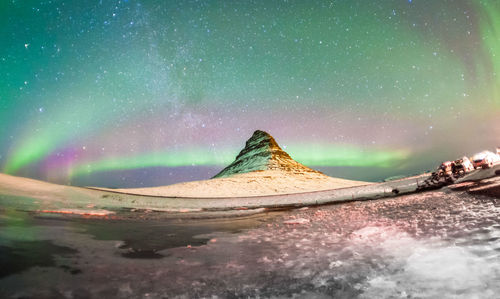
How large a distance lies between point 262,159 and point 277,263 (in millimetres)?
93433

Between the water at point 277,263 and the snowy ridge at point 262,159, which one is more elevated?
the snowy ridge at point 262,159

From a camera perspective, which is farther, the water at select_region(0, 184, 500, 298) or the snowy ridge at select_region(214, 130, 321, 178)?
the snowy ridge at select_region(214, 130, 321, 178)

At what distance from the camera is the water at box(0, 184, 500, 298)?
2227mm

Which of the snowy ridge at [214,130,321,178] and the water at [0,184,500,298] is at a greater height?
the snowy ridge at [214,130,321,178]

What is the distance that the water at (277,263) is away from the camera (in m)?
2.23

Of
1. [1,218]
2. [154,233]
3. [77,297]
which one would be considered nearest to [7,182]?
[1,218]

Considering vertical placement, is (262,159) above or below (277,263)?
above

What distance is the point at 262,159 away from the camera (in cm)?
9644

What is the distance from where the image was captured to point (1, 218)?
495 centimetres

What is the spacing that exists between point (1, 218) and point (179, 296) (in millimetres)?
5266

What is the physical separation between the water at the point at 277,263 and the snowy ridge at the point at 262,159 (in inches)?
2952

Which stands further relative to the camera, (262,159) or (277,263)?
(262,159)

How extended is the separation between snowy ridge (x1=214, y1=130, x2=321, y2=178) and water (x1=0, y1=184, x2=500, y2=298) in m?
75.0

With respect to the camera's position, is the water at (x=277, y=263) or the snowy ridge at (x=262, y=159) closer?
the water at (x=277, y=263)
